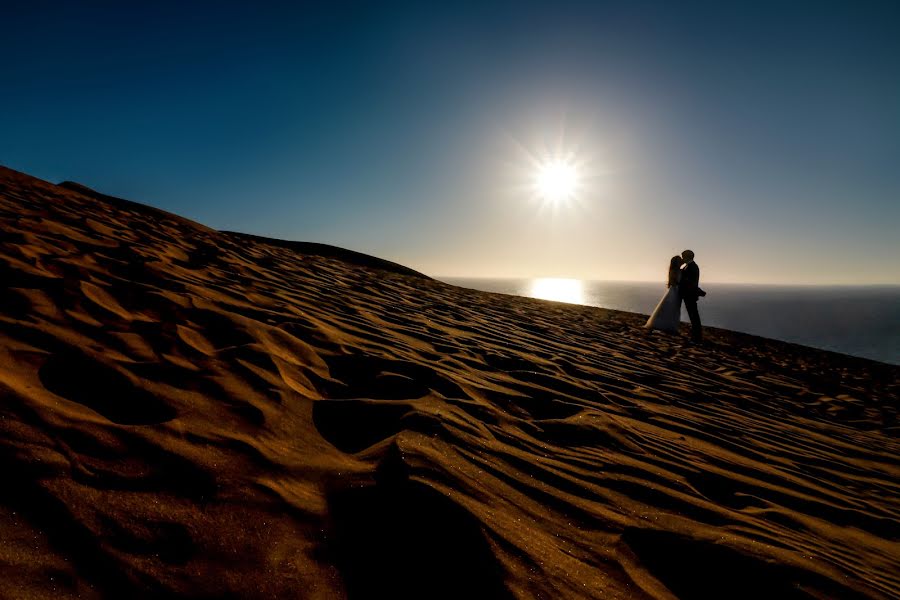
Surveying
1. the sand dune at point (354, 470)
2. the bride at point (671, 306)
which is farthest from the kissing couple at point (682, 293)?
the sand dune at point (354, 470)

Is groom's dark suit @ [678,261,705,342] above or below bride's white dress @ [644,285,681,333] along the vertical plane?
above

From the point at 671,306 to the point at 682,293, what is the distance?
42cm

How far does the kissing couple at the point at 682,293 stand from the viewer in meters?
8.86

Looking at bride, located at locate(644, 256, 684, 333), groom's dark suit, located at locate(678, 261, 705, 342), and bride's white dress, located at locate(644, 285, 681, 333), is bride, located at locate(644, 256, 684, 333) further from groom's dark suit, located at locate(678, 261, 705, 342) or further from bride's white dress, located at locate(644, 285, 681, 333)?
groom's dark suit, located at locate(678, 261, 705, 342)

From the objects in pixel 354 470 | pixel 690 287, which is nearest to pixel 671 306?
pixel 690 287

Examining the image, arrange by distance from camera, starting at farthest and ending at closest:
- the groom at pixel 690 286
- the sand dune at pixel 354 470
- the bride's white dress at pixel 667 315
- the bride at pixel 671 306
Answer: the bride's white dress at pixel 667 315 < the bride at pixel 671 306 < the groom at pixel 690 286 < the sand dune at pixel 354 470

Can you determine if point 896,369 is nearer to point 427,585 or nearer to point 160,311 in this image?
point 427,585

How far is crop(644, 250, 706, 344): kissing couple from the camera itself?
8.86 metres

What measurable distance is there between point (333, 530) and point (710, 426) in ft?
9.66

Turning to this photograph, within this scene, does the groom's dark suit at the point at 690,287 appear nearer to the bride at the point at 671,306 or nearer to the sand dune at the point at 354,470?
the bride at the point at 671,306

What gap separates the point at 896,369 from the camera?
930 centimetres

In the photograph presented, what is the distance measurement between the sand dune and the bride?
609 centimetres

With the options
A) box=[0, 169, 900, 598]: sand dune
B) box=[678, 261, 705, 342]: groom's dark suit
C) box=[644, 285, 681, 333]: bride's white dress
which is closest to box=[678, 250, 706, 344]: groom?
box=[678, 261, 705, 342]: groom's dark suit

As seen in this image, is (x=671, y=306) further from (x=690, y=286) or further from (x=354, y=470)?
(x=354, y=470)
